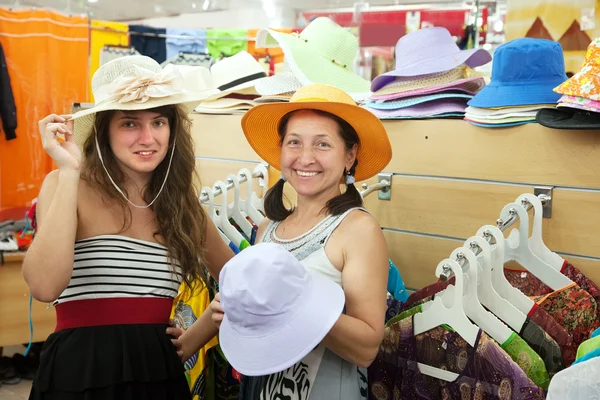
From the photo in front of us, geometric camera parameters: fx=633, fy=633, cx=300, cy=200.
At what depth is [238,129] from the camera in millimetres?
2764

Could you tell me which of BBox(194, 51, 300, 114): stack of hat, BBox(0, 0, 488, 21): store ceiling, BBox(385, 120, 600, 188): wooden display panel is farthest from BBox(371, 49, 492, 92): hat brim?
BBox(0, 0, 488, 21): store ceiling

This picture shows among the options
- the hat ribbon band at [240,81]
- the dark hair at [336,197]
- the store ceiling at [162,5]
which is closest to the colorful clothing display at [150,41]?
the store ceiling at [162,5]

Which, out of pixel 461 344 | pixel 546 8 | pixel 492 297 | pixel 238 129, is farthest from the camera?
pixel 546 8

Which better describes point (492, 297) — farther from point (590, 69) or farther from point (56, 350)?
point (56, 350)

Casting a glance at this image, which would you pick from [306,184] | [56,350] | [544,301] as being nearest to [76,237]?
[56,350]

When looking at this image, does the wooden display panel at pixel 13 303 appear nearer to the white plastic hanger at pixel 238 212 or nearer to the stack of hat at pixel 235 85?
the stack of hat at pixel 235 85

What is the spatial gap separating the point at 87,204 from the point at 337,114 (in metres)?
0.70

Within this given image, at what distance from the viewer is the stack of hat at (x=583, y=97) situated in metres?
1.74

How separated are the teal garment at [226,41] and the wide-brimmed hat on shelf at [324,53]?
11.2 ft

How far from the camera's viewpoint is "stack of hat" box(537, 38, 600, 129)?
5.72 feet

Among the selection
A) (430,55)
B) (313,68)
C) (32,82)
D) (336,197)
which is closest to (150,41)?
(32,82)

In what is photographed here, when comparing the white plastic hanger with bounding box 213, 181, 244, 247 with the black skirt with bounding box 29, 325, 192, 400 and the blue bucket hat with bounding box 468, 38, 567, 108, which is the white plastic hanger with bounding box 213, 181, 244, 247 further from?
the blue bucket hat with bounding box 468, 38, 567, 108

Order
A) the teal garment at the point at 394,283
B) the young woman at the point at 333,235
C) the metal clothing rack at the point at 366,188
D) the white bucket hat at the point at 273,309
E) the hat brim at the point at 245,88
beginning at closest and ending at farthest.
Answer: the white bucket hat at the point at 273,309 < the young woman at the point at 333,235 < the teal garment at the point at 394,283 < the metal clothing rack at the point at 366,188 < the hat brim at the point at 245,88

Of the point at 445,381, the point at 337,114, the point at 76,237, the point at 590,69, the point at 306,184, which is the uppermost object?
the point at 590,69
